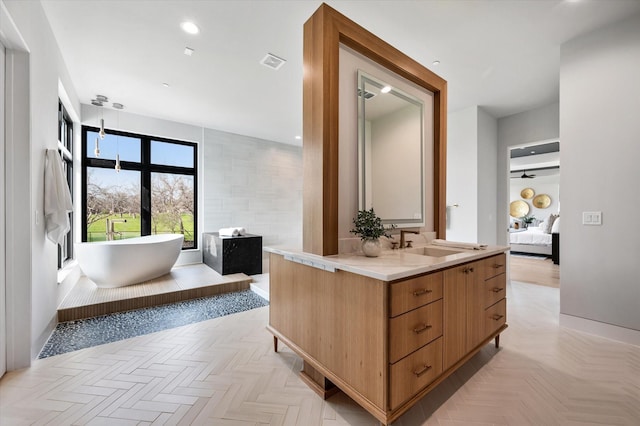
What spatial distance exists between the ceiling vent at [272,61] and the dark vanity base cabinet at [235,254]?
272 cm

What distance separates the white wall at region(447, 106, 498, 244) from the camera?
4.16 metres

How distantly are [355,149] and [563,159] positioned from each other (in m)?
2.33

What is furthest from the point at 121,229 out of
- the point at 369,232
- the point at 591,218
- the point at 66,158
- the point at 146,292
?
the point at 591,218

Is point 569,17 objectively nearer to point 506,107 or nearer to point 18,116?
point 506,107

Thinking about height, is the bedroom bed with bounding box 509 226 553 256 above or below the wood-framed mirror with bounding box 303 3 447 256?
below

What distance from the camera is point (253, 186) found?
5.92 metres

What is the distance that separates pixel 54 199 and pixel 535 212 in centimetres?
1153

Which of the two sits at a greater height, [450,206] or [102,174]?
[102,174]

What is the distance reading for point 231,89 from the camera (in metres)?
3.66

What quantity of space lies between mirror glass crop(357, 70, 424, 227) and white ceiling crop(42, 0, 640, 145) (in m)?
0.70

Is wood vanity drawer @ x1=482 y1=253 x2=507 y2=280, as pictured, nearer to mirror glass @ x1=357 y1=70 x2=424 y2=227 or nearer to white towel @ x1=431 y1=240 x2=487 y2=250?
white towel @ x1=431 y1=240 x2=487 y2=250

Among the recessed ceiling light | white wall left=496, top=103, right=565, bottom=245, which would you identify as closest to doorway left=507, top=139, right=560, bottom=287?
white wall left=496, top=103, right=565, bottom=245

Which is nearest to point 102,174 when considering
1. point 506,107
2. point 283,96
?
point 283,96

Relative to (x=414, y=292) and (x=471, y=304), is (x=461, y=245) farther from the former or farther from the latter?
(x=414, y=292)
